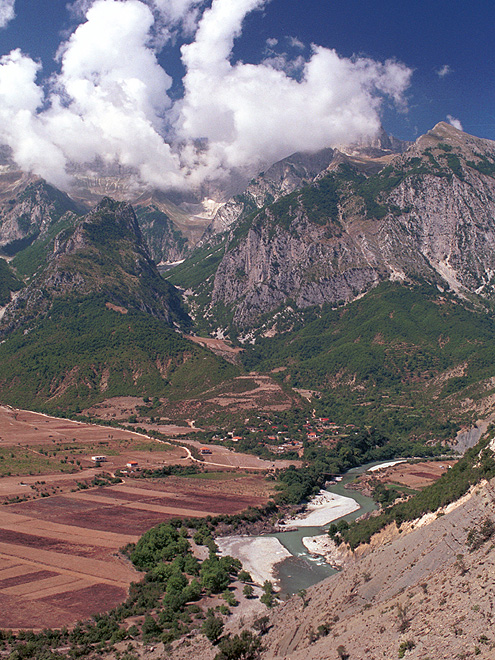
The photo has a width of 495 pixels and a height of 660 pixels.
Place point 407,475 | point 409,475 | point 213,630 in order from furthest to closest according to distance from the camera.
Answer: point 407,475 < point 409,475 < point 213,630

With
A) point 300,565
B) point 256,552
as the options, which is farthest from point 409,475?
point 300,565

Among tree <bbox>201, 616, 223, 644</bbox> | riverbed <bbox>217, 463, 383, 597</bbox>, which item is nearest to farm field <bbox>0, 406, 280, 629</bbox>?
riverbed <bbox>217, 463, 383, 597</bbox>

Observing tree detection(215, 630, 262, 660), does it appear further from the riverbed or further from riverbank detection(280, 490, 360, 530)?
riverbank detection(280, 490, 360, 530)

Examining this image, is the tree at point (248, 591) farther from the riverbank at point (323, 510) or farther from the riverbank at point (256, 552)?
the riverbank at point (323, 510)

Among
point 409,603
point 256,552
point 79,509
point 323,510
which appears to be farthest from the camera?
point 323,510

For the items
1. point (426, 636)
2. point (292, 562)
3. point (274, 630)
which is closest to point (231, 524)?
point (292, 562)

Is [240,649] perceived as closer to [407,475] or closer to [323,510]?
[323,510]
